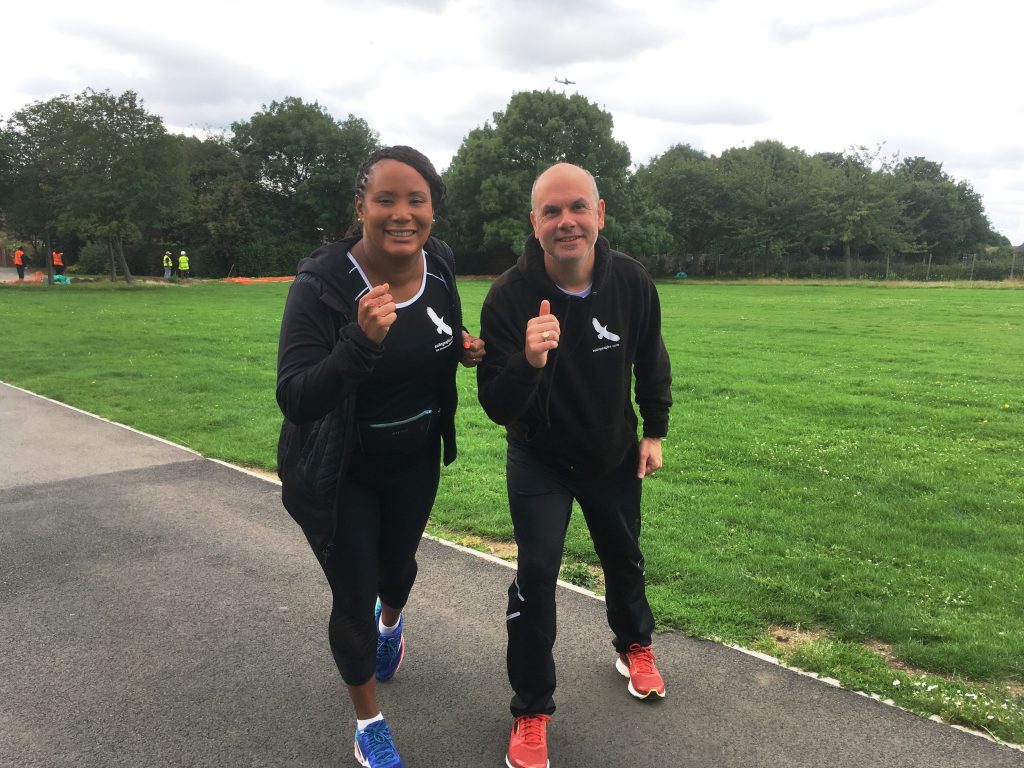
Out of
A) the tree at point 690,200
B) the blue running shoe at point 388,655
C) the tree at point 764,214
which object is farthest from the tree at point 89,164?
the tree at point 764,214

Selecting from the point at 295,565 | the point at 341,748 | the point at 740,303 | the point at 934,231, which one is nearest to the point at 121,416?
the point at 295,565

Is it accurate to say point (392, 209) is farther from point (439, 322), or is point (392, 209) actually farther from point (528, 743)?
point (528, 743)

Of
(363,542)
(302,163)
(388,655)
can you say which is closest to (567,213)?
(363,542)

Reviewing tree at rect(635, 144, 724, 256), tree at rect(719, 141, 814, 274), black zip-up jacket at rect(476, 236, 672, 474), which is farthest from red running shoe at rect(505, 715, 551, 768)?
tree at rect(635, 144, 724, 256)

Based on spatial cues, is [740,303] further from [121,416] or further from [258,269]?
[258,269]

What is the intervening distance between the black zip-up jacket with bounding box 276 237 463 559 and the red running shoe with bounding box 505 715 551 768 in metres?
1.01

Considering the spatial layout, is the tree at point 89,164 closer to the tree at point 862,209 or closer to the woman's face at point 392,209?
the woman's face at point 392,209

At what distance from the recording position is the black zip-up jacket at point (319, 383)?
2.25 metres

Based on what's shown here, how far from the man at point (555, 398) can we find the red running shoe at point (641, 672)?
0.49 meters

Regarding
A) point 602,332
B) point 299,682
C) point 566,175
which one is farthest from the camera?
point 299,682

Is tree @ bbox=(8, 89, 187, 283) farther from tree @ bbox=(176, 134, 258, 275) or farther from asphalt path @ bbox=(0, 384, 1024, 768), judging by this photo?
asphalt path @ bbox=(0, 384, 1024, 768)

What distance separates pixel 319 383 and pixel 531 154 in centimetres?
5190

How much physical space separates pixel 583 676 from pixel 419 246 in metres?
2.06

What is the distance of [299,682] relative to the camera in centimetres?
328
